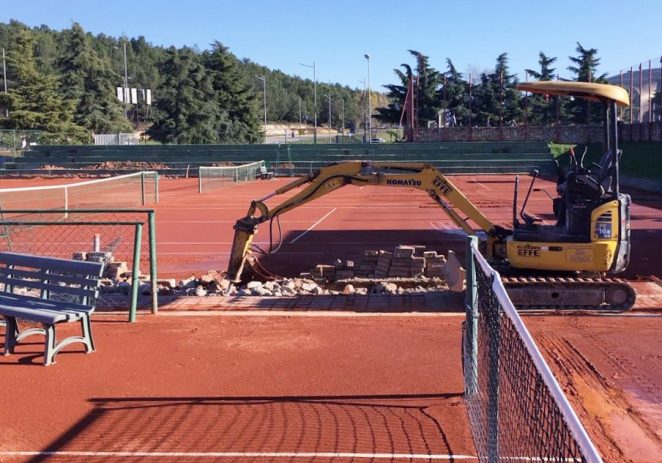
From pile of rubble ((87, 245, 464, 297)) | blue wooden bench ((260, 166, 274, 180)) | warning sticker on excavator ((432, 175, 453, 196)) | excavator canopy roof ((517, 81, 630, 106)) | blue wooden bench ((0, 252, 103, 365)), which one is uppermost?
excavator canopy roof ((517, 81, 630, 106))

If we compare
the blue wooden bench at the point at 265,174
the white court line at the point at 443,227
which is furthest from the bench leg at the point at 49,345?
the blue wooden bench at the point at 265,174

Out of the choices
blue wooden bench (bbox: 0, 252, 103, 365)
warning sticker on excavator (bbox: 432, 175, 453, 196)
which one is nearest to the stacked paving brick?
warning sticker on excavator (bbox: 432, 175, 453, 196)

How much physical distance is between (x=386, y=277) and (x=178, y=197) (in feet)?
74.5

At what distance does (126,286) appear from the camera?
12.9 metres

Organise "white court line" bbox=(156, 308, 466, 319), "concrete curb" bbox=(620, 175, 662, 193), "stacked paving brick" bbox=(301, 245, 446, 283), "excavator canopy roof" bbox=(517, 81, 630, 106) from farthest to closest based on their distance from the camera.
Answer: "concrete curb" bbox=(620, 175, 662, 193), "stacked paving brick" bbox=(301, 245, 446, 283), "excavator canopy roof" bbox=(517, 81, 630, 106), "white court line" bbox=(156, 308, 466, 319)

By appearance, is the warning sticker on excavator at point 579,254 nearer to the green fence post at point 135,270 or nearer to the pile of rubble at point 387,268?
the pile of rubble at point 387,268

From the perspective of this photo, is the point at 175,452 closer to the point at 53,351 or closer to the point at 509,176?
the point at 53,351

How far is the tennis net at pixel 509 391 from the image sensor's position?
3082mm

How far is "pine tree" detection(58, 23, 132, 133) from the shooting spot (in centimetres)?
8488

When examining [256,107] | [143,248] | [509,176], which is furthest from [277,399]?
[256,107]

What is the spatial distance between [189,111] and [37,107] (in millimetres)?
15155

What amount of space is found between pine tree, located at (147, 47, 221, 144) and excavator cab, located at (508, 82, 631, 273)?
231ft

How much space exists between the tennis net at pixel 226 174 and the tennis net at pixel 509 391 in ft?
114

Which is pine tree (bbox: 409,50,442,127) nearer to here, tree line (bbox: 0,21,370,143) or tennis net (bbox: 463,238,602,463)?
tree line (bbox: 0,21,370,143)
